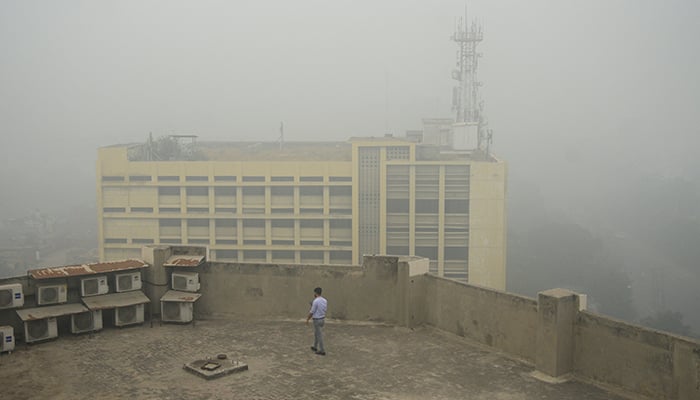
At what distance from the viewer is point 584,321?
8773 millimetres

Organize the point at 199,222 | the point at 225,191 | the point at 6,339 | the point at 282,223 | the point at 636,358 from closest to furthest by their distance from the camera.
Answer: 1. the point at 636,358
2. the point at 6,339
3. the point at 225,191
4. the point at 282,223
5. the point at 199,222

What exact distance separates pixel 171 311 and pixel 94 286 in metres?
1.45

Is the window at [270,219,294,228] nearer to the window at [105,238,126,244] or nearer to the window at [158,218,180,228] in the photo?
the window at [158,218,180,228]

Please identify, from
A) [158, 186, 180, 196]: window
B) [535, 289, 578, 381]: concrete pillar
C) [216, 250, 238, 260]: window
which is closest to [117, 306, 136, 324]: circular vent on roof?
[535, 289, 578, 381]: concrete pillar

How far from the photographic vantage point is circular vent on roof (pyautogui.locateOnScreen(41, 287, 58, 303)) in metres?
10.8

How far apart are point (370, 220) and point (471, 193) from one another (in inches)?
339

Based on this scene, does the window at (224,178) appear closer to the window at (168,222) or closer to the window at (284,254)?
the window at (168,222)

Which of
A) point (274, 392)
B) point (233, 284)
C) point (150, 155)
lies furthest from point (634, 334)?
point (150, 155)

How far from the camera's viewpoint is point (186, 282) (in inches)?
462

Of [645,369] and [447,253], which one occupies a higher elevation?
[645,369]

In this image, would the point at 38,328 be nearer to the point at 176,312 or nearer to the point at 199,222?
the point at 176,312

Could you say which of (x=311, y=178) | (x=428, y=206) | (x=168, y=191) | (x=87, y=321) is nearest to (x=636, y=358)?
(x=87, y=321)

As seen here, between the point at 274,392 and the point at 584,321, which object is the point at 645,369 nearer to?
the point at 584,321

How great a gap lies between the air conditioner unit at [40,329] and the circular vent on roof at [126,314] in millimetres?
1075
